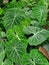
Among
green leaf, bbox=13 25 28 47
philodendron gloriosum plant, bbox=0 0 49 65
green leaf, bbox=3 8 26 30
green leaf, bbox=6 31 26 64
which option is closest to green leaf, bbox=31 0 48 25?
philodendron gloriosum plant, bbox=0 0 49 65

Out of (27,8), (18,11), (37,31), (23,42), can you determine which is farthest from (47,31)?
(27,8)

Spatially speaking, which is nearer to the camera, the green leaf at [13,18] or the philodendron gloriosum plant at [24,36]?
the philodendron gloriosum plant at [24,36]

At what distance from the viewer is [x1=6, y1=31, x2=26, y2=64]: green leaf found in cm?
238

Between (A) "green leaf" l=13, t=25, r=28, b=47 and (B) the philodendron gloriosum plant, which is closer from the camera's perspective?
(B) the philodendron gloriosum plant

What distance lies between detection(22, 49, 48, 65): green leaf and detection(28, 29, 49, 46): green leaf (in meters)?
0.10

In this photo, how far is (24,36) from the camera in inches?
101

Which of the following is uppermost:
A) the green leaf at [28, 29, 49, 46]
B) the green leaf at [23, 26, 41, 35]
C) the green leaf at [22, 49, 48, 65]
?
the green leaf at [23, 26, 41, 35]

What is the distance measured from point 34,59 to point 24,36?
1.09 feet

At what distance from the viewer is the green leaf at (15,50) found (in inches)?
93.5

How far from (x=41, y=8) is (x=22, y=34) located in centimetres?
44

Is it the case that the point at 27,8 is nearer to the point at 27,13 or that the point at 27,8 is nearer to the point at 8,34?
the point at 27,13

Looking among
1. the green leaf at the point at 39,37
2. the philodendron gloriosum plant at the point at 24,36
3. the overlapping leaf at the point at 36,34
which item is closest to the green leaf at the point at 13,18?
the philodendron gloriosum plant at the point at 24,36

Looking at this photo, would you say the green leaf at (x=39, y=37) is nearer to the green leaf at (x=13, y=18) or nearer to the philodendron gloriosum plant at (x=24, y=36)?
the philodendron gloriosum plant at (x=24, y=36)

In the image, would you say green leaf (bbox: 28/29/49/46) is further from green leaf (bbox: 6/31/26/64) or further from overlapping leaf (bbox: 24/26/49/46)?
green leaf (bbox: 6/31/26/64)
